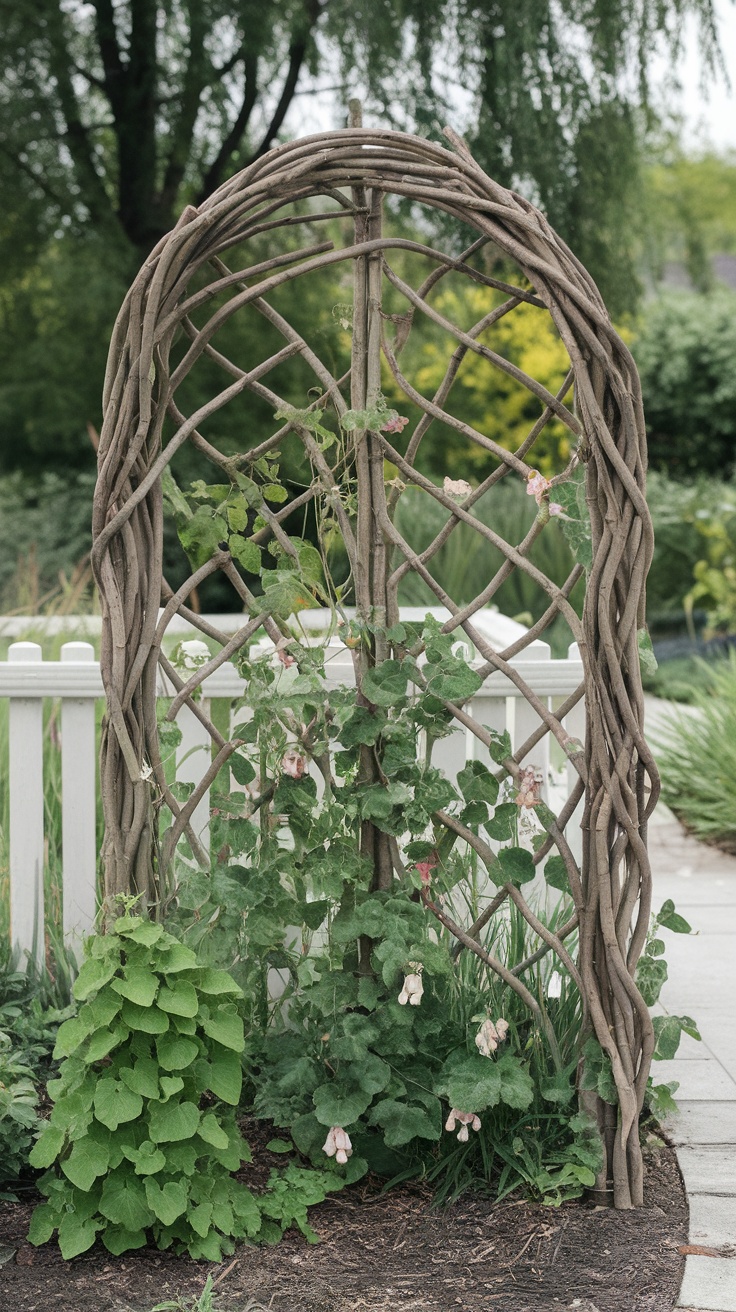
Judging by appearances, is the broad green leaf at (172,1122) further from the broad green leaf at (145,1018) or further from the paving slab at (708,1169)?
the paving slab at (708,1169)

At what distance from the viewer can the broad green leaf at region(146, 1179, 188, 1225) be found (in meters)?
1.88

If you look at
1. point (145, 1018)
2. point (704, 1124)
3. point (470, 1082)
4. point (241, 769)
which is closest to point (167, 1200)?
point (145, 1018)

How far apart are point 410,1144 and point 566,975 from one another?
44 cm

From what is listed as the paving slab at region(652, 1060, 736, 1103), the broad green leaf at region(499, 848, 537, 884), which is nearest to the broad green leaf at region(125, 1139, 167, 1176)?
the broad green leaf at region(499, 848, 537, 884)

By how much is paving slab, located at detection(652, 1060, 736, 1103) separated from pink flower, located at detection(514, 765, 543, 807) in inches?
30.2

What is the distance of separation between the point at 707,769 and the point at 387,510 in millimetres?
3093

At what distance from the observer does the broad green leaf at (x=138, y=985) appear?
186cm

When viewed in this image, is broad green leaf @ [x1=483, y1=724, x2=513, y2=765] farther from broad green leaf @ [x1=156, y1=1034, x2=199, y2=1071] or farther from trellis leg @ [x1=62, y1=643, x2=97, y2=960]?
trellis leg @ [x1=62, y1=643, x2=97, y2=960]

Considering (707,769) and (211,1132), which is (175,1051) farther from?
(707,769)

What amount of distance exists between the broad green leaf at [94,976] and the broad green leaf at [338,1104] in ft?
1.42

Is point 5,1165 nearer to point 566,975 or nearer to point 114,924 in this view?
point 114,924

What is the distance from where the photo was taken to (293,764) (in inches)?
81.7

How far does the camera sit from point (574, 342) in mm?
1917

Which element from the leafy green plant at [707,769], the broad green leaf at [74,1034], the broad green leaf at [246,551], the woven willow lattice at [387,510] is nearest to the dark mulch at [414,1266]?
the woven willow lattice at [387,510]
